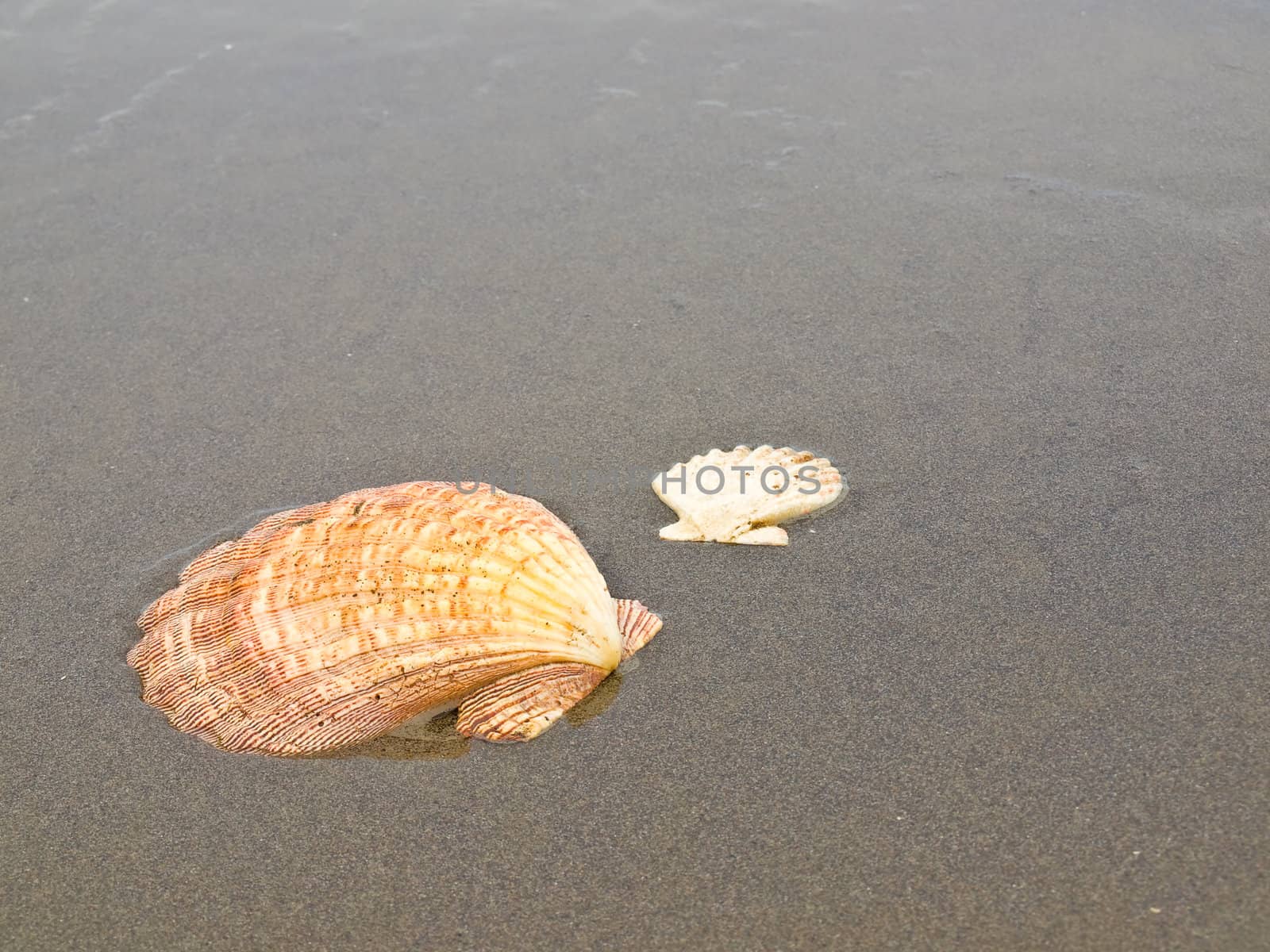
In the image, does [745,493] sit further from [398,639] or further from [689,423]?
[398,639]

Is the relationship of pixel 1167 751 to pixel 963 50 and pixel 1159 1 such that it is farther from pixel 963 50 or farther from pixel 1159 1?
pixel 1159 1

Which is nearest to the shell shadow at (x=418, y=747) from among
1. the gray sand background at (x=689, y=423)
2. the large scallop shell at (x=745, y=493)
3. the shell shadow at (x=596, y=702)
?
the gray sand background at (x=689, y=423)

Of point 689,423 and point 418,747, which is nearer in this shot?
point 418,747

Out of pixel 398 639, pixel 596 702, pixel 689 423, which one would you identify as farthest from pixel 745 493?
pixel 398 639

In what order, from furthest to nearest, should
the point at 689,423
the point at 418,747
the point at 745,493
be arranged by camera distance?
the point at 689,423, the point at 745,493, the point at 418,747

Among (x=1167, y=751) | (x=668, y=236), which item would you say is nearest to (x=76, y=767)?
(x=1167, y=751)
